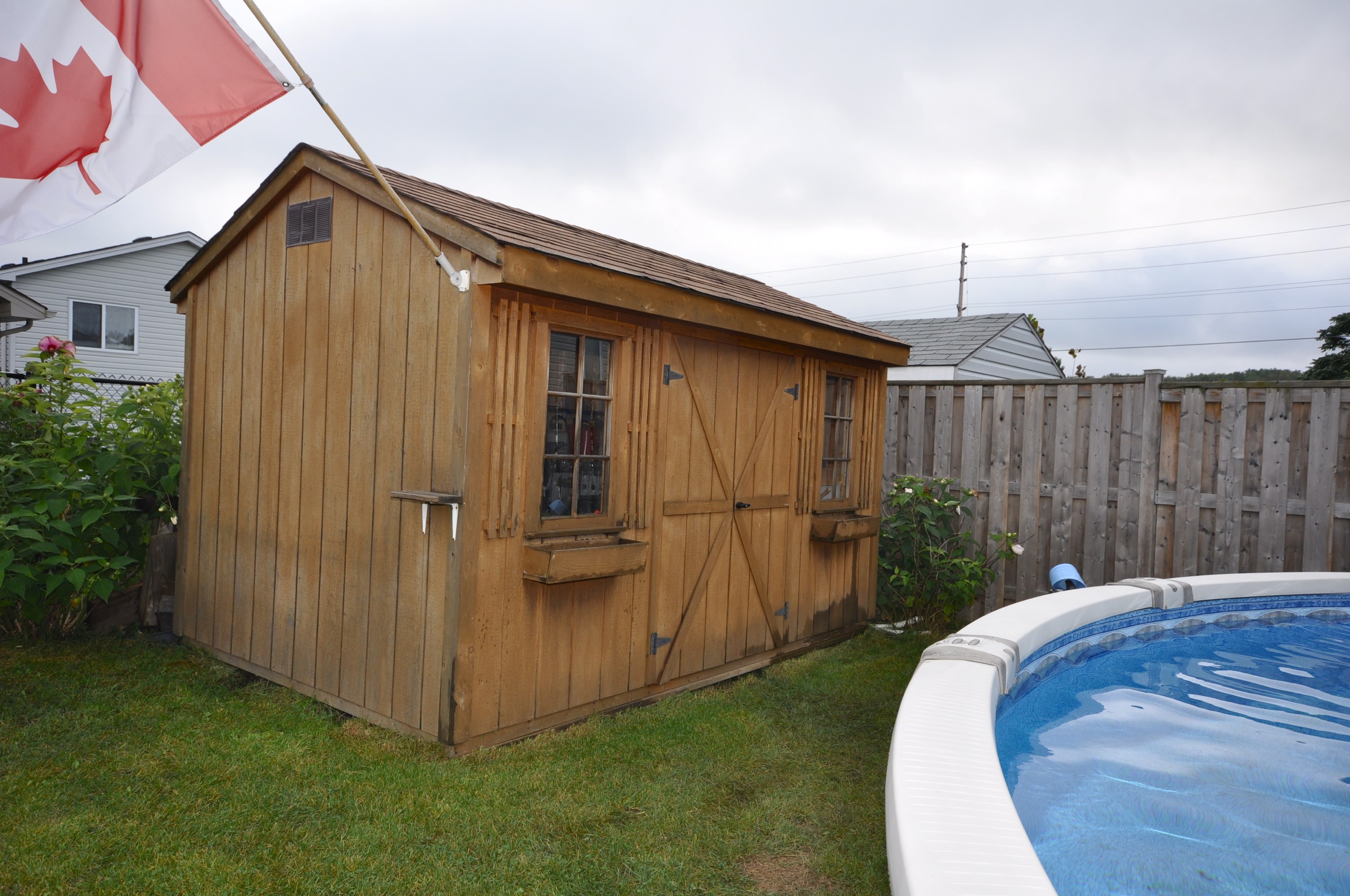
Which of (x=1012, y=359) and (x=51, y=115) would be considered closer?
(x=51, y=115)

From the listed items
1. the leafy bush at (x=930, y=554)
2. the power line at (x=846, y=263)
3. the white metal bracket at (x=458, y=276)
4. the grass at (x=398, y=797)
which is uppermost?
the power line at (x=846, y=263)

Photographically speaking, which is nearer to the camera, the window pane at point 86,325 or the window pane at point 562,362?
the window pane at point 562,362

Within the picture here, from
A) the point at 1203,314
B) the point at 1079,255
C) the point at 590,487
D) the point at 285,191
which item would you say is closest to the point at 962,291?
the point at 1079,255

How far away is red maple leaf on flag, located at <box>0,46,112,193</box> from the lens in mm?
2568

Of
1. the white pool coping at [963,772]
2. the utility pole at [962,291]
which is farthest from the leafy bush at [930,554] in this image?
the utility pole at [962,291]

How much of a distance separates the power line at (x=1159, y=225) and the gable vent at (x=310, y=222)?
2932 centimetres

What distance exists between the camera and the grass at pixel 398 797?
8.16 ft

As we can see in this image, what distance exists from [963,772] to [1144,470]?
448 centimetres

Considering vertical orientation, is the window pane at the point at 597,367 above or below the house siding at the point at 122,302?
below

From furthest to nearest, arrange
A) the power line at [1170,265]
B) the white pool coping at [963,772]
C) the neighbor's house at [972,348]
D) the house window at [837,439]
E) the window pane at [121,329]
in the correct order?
the power line at [1170,265], the window pane at [121,329], the neighbor's house at [972,348], the house window at [837,439], the white pool coping at [963,772]

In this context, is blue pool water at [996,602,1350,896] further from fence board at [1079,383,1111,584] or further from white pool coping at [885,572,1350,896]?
fence board at [1079,383,1111,584]

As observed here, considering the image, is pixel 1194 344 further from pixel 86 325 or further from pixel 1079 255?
pixel 86 325

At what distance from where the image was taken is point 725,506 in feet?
15.3

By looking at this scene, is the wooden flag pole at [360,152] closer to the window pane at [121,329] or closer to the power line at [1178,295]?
the window pane at [121,329]
